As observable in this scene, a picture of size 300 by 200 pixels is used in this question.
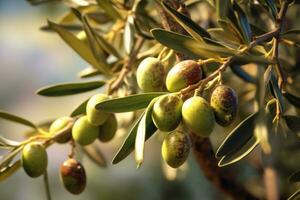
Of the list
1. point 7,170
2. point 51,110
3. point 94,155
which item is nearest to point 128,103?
point 7,170

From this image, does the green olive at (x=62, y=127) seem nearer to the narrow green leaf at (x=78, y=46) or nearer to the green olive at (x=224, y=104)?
the narrow green leaf at (x=78, y=46)

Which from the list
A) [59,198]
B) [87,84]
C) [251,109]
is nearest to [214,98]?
[87,84]

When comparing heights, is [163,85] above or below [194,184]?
above

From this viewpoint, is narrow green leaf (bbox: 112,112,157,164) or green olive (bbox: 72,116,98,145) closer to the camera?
narrow green leaf (bbox: 112,112,157,164)

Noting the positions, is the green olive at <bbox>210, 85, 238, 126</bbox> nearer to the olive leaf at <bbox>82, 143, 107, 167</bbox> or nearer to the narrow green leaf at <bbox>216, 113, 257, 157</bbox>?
the narrow green leaf at <bbox>216, 113, 257, 157</bbox>

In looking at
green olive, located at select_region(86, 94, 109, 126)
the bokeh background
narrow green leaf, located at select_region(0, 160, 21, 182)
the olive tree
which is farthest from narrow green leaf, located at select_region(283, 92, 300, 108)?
the bokeh background

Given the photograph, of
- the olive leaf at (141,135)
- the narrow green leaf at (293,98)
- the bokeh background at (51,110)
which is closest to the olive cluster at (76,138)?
the olive leaf at (141,135)

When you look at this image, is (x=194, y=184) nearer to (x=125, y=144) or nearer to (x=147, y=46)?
(x=147, y=46)
